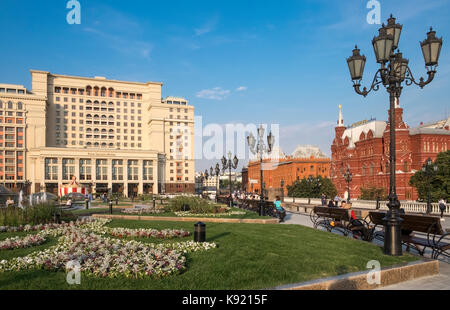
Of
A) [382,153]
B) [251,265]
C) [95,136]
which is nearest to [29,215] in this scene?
[251,265]

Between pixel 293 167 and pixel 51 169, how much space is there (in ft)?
236

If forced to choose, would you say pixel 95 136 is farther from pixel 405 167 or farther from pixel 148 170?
pixel 405 167

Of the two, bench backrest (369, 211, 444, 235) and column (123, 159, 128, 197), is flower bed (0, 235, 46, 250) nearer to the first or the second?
bench backrest (369, 211, 444, 235)

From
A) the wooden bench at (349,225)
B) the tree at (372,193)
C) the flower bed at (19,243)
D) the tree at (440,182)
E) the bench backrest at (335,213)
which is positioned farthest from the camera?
the tree at (372,193)

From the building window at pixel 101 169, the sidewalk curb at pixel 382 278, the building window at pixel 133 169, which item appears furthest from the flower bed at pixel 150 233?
the building window at pixel 133 169

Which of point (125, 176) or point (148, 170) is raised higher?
point (148, 170)

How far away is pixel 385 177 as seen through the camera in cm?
6091

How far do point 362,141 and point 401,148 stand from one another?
10.9 metres

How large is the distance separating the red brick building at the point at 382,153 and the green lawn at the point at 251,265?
187ft

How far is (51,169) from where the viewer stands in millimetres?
82250

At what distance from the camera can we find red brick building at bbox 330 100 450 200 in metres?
59.5

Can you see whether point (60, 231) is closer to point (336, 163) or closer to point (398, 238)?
point (398, 238)

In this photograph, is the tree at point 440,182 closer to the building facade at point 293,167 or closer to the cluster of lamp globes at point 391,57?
the cluster of lamp globes at point 391,57

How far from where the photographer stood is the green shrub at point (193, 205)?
1842 cm
